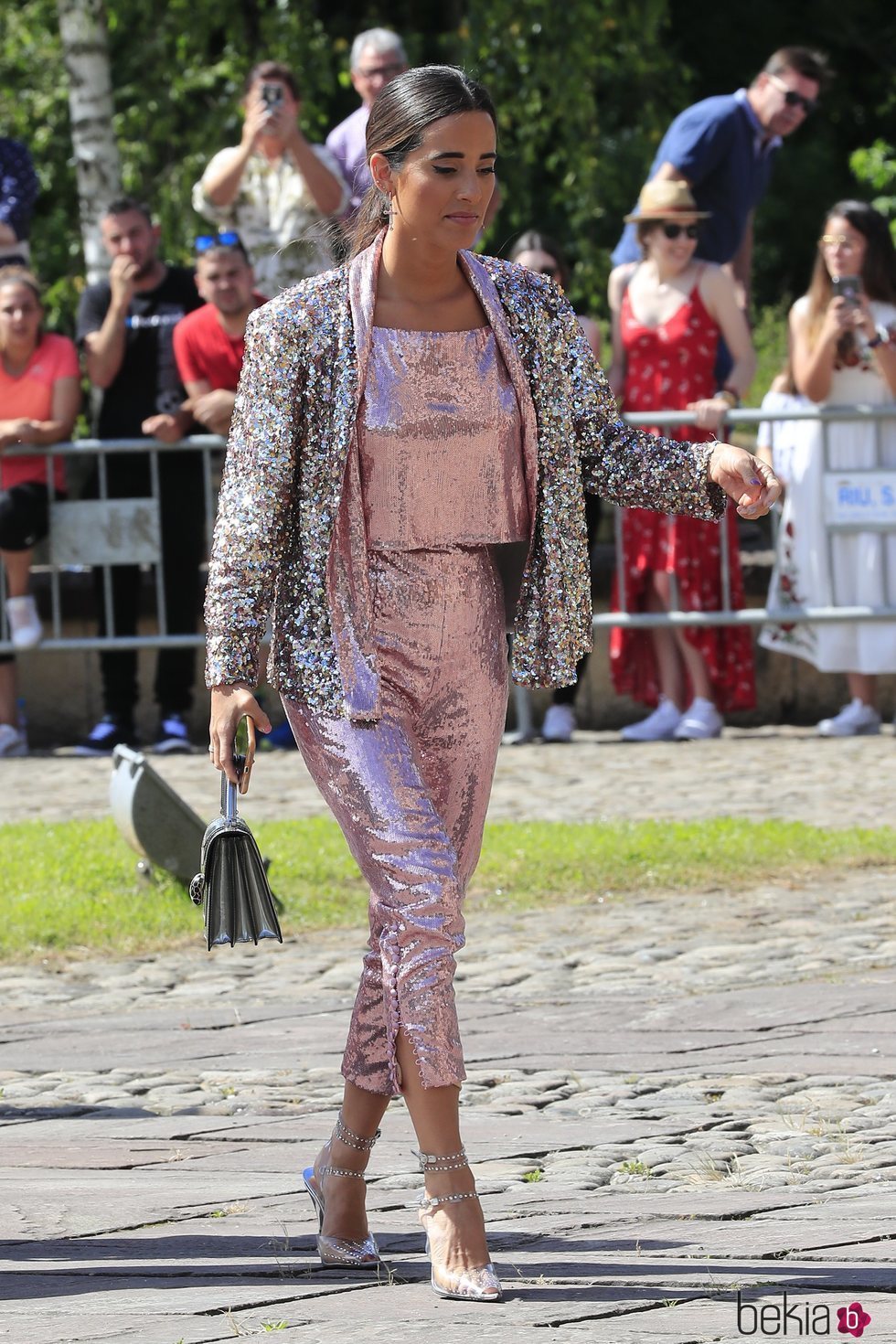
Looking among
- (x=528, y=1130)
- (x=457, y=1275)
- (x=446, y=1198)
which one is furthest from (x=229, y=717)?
(x=528, y=1130)

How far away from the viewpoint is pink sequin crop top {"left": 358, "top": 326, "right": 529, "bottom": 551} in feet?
13.4

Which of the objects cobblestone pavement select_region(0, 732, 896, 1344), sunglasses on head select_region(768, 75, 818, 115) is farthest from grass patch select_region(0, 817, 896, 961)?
sunglasses on head select_region(768, 75, 818, 115)

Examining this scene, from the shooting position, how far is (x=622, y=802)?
9.62 meters

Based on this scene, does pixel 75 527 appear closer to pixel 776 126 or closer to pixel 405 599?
pixel 776 126

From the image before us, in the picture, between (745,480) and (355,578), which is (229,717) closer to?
(355,578)

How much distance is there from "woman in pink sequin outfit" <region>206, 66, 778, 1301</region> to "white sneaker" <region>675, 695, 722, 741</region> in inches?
285

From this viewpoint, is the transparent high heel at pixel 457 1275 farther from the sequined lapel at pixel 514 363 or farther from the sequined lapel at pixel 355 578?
the sequined lapel at pixel 514 363

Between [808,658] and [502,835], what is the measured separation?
3354mm

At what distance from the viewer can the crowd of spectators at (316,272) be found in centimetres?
1110

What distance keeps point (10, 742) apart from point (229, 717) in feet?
26.0

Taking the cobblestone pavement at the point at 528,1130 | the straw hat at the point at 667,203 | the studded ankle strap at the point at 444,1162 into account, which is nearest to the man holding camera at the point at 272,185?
the straw hat at the point at 667,203

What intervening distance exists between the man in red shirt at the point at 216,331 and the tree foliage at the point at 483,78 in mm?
8732

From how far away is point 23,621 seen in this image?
11836 millimetres

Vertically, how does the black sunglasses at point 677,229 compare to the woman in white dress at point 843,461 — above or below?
above
